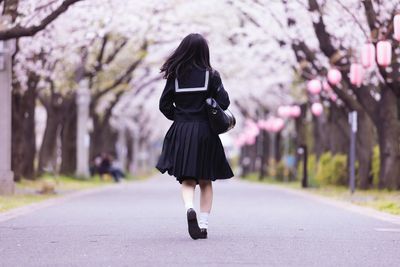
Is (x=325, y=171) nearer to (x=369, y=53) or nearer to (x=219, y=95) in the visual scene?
(x=369, y=53)

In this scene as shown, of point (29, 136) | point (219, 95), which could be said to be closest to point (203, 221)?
point (219, 95)

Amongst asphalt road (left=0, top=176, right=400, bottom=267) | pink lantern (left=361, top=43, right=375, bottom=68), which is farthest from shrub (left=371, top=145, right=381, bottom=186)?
asphalt road (left=0, top=176, right=400, bottom=267)

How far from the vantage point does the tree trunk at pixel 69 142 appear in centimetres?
3916

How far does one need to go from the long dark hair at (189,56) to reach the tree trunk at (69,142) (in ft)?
92.5

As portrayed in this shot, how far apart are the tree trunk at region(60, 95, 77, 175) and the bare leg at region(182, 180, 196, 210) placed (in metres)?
28.2

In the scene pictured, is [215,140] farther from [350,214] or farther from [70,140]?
[70,140]

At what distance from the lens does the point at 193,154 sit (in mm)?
9797

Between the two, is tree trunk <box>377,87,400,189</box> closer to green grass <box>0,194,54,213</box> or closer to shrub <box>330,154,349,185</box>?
shrub <box>330,154,349,185</box>

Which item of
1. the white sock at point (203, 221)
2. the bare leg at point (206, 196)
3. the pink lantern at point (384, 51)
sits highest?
the pink lantern at point (384, 51)

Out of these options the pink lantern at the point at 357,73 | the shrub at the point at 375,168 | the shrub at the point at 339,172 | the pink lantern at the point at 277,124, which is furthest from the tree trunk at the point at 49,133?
the pink lantern at the point at 357,73

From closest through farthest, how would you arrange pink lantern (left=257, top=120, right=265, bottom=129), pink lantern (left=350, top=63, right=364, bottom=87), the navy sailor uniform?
the navy sailor uniform → pink lantern (left=350, top=63, right=364, bottom=87) → pink lantern (left=257, top=120, right=265, bottom=129)

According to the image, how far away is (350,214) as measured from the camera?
1510 centimetres

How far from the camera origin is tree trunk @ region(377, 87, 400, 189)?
2533cm

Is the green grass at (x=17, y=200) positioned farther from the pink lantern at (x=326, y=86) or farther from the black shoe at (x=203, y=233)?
the pink lantern at (x=326, y=86)
